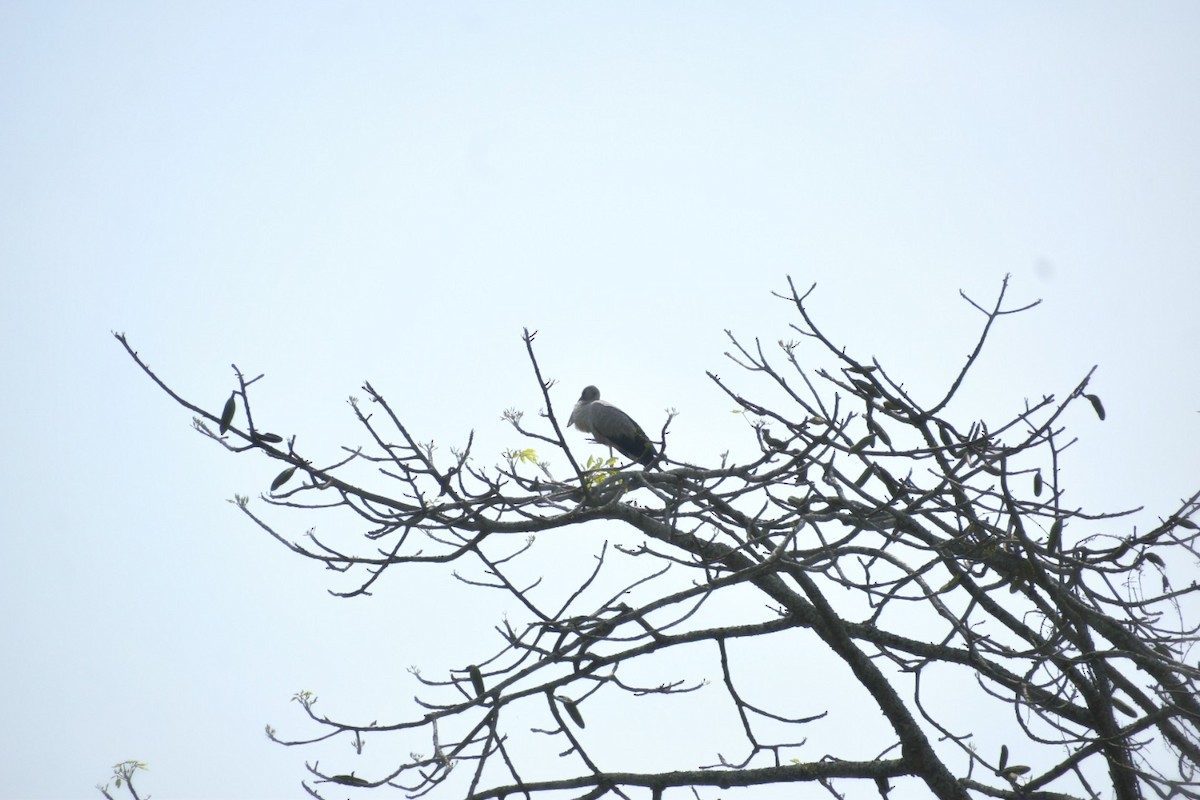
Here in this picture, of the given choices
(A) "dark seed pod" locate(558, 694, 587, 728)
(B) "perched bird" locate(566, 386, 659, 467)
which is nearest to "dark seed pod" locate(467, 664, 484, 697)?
(A) "dark seed pod" locate(558, 694, 587, 728)

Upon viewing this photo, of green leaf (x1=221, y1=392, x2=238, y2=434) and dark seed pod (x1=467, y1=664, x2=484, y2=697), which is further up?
green leaf (x1=221, y1=392, x2=238, y2=434)

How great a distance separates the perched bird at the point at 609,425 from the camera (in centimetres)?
1056

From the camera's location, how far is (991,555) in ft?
12.3

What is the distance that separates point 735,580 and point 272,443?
65.5 inches

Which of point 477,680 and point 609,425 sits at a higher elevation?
point 609,425

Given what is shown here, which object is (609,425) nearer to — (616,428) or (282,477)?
(616,428)

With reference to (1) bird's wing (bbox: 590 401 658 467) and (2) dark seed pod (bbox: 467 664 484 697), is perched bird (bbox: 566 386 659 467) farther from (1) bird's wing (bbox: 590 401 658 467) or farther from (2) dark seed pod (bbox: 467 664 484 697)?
(2) dark seed pod (bbox: 467 664 484 697)

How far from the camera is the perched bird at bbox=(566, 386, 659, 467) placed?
10562 millimetres

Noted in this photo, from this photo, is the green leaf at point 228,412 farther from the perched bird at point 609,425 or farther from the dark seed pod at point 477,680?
the perched bird at point 609,425

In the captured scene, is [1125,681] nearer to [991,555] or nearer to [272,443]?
[991,555]

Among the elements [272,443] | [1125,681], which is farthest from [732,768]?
[272,443]

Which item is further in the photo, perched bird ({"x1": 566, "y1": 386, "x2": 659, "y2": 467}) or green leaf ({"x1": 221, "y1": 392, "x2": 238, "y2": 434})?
perched bird ({"x1": 566, "y1": 386, "x2": 659, "y2": 467})

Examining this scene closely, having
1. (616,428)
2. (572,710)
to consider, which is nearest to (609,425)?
(616,428)

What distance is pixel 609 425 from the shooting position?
1099 centimetres
